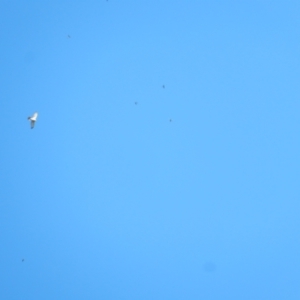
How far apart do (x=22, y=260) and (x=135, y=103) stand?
2.16m

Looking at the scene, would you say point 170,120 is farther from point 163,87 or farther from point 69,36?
point 69,36

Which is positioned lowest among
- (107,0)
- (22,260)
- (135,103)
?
(22,260)

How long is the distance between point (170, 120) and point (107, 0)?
4.91 feet

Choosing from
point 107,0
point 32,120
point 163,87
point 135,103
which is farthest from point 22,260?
point 107,0

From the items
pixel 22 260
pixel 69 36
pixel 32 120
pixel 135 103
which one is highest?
pixel 69 36

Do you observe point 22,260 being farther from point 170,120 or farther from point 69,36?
point 69,36

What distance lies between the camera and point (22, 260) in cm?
357

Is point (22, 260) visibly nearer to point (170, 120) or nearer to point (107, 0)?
point (170, 120)

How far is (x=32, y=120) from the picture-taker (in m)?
3.43

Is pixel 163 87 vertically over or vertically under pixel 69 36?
under

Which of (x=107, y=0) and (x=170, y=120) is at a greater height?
(x=107, y=0)

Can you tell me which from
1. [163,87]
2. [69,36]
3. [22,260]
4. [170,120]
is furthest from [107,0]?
[22,260]

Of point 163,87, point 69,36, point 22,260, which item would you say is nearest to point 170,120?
point 163,87

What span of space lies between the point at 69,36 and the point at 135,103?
1035 millimetres
